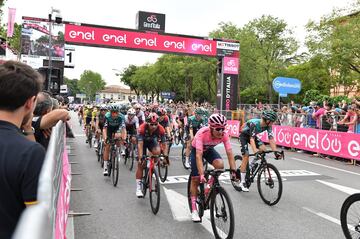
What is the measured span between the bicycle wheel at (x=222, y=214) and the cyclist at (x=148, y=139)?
2.36m

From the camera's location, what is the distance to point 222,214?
5070 mm

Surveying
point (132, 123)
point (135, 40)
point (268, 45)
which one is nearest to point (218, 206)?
point (132, 123)

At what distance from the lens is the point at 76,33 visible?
25.8m

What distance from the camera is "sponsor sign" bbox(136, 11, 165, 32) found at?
1161 inches

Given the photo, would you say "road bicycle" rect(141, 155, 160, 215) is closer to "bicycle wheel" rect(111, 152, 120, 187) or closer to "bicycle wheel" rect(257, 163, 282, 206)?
"bicycle wheel" rect(111, 152, 120, 187)

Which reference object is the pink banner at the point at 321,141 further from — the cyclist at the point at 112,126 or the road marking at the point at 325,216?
the cyclist at the point at 112,126

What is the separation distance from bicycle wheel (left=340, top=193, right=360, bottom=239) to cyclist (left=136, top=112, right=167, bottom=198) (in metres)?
3.75

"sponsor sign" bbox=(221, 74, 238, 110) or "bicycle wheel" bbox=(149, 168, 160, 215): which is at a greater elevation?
"sponsor sign" bbox=(221, 74, 238, 110)

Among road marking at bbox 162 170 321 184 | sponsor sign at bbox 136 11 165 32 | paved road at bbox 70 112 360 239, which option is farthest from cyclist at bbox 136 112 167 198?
sponsor sign at bbox 136 11 165 32

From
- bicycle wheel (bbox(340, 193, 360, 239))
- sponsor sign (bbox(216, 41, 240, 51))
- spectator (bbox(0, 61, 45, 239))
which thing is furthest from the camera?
sponsor sign (bbox(216, 41, 240, 51))

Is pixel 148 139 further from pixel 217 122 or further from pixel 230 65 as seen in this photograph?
pixel 230 65

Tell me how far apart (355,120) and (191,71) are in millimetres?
43835

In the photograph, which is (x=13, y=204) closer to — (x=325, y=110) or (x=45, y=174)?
(x=45, y=174)

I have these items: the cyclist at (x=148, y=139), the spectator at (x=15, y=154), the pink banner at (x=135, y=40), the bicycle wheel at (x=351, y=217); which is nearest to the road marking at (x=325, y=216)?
the bicycle wheel at (x=351, y=217)
